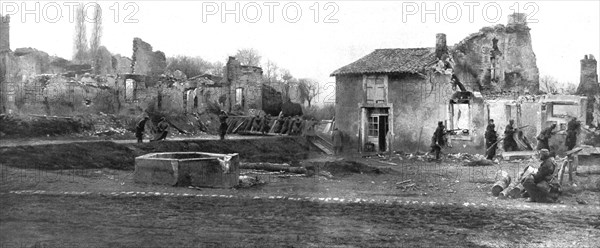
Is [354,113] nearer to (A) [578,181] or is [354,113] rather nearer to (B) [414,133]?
(B) [414,133]

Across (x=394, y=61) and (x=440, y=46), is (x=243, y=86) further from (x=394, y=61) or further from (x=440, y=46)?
(x=440, y=46)

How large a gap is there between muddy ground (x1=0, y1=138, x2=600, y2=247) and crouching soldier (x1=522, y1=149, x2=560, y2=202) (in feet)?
0.77

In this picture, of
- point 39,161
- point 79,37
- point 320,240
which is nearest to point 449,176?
point 320,240

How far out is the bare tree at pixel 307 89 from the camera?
12297 mm

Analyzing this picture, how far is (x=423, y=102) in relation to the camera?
12.1 metres

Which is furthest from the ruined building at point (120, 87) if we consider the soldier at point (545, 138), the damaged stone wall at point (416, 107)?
the soldier at point (545, 138)

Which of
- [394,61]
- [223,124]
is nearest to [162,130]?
[223,124]

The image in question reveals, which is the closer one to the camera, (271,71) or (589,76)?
(589,76)

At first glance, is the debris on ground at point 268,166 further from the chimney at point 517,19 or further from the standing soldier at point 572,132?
the chimney at point 517,19

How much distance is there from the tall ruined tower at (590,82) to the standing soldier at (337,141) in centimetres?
477

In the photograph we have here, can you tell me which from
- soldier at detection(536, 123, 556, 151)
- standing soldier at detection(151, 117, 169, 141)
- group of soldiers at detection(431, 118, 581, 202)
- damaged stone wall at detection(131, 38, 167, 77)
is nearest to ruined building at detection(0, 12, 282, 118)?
damaged stone wall at detection(131, 38, 167, 77)

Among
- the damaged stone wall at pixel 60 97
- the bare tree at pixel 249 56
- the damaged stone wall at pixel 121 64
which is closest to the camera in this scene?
the bare tree at pixel 249 56

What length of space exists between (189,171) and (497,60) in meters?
10.9

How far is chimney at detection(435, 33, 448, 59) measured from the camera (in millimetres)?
12403
